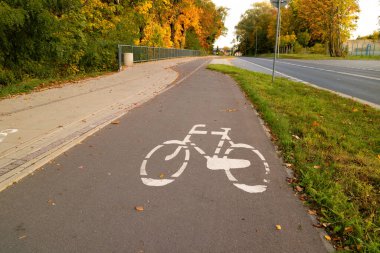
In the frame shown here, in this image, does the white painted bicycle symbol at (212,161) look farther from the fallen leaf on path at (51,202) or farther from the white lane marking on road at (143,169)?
the fallen leaf on path at (51,202)

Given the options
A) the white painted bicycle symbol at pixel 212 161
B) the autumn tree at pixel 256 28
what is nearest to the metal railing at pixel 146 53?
the white painted bicycle symbol at pixel 212 161

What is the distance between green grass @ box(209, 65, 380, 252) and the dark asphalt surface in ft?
0.92

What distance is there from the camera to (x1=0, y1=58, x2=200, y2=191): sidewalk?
16.3 feet

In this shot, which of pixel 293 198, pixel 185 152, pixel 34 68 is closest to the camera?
pixel 293 198

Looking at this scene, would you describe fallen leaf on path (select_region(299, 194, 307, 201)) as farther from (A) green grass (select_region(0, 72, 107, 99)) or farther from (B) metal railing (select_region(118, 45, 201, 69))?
(B) metal railing (select_region(118, 45, 201, 69))

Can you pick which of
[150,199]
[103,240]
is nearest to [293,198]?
[150,199]

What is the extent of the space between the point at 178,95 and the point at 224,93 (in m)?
1.80

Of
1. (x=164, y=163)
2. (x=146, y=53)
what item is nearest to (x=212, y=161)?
(x=164, y=163)

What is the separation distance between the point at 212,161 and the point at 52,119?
4.25 meters

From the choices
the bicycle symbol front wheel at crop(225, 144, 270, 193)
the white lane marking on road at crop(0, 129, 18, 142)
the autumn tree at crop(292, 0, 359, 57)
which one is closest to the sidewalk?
the white lane marking on road at crop(0, 129, 18, 142)

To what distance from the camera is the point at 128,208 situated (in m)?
3.60

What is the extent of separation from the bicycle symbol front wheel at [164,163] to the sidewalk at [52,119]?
59.6 inches

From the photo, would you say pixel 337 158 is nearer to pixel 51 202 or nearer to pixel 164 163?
pixel 164 163

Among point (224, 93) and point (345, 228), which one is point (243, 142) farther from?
point (224, 93)
